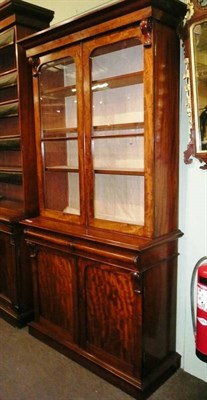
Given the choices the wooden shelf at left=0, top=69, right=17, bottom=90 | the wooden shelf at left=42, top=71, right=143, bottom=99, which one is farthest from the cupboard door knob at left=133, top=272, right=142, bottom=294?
the wooden shelf at left=0, top=69, right=17, bottom=90

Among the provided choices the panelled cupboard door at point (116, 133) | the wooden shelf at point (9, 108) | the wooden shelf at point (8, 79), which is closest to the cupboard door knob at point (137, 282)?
the panelled cupboard door at point (116, 133)

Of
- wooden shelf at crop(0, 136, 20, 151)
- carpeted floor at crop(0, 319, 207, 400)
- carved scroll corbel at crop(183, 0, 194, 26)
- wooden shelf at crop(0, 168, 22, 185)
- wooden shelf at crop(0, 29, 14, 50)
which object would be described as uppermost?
wooden shelf at crop(0, 29, 14, 50)

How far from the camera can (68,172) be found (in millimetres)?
2570

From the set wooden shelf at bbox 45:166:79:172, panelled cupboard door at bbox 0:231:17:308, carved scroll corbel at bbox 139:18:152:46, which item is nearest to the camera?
carved scroll corbel at bbox 139:18:152:46

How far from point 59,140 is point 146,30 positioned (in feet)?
3.39

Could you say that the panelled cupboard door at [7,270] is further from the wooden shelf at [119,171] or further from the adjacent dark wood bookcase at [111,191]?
the wooden shelf at [119,171]

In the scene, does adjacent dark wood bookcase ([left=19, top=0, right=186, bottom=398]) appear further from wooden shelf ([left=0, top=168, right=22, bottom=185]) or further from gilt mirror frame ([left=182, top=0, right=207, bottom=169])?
wooden shelf ([left=0, top=168, right=22, bottom=185])

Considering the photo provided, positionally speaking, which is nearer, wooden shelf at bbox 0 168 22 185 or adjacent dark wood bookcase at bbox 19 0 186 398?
adjacent dark wood bookcase at bbox 19 0 186 398

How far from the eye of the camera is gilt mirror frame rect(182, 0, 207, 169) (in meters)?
1.72

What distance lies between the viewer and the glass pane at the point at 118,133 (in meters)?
2.06

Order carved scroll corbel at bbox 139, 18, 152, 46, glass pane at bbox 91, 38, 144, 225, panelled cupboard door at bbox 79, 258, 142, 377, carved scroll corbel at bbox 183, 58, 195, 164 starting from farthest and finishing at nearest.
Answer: glass pane at bbox 91, 38, 144, 225, panelled cupboard door at bbox 79, 258, 142, 377, carved scroll corbel at bbox 183, 58, 195, 164, carved scroll corbel at bbox 139, 18, 152, 46

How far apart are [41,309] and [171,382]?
43.1 inches

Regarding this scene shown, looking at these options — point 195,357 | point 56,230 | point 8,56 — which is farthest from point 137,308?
point 8,56

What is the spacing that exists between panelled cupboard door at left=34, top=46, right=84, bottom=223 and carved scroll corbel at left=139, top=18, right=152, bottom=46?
720 mm
